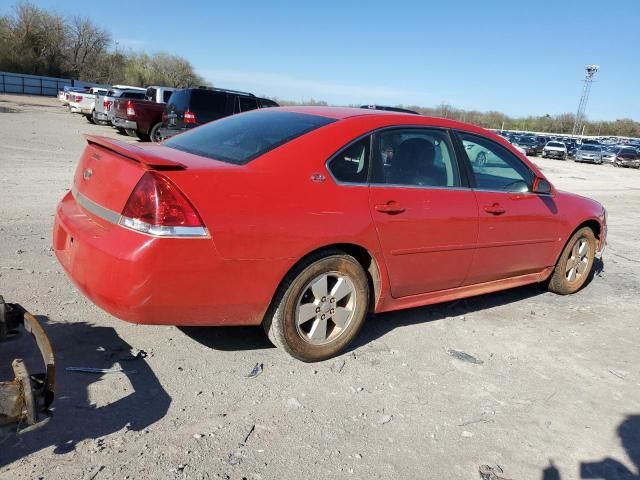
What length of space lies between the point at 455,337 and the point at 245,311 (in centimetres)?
192

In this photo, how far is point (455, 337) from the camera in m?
4.35

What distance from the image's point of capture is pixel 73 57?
6650cm

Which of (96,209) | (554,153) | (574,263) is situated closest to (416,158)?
(96,209)

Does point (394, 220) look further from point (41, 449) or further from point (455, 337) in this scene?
point (41, 449)

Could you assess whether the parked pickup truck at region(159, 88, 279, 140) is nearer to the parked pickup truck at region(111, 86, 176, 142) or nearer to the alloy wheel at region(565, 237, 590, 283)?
the parked pickup truck at region(111, 86, 176, 142)

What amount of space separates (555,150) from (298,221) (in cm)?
4517

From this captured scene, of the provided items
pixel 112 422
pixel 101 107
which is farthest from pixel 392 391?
pixel 101 107

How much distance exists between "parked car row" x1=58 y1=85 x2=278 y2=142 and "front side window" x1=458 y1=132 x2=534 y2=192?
9.14 m

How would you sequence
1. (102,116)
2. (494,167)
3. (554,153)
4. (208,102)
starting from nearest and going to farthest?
(494,167), (208,102), (102,116), (554,153)

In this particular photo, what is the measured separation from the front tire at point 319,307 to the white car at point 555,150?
44623mm

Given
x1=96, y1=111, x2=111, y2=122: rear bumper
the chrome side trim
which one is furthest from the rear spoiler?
x1=96, y1=111, x2=111, y2=122: rear bumper

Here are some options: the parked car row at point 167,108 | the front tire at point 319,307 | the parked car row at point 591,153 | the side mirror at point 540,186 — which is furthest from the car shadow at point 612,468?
the parked car row at point 591,153

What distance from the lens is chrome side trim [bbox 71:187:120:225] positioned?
3008 millimetres

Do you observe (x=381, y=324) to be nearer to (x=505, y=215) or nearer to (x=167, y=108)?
(x=505, y=215)
